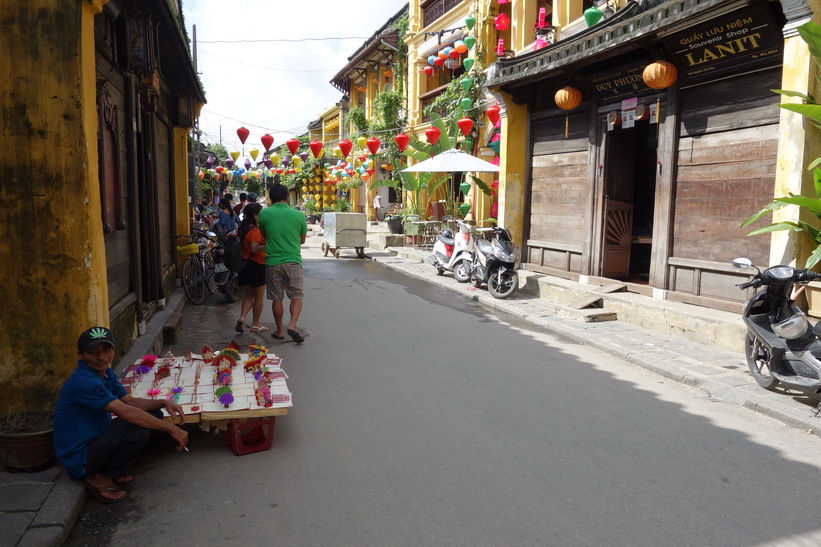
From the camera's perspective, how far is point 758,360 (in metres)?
5.97

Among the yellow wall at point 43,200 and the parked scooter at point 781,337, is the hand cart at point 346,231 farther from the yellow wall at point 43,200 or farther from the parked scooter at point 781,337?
the yellow wall at point 43,200

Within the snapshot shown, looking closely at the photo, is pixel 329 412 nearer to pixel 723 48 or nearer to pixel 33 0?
pixel 33 0

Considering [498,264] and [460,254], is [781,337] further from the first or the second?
[460,254]

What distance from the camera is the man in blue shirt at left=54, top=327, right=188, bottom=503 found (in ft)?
11.3

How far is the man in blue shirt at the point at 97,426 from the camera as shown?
11.3ft

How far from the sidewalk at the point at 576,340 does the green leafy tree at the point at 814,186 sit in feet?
4.79

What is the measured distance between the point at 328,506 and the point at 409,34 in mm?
24226

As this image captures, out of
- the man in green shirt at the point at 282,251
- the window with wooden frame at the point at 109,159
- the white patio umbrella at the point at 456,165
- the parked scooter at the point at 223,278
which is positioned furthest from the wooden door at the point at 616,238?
the window with wooden frame at the point at 109,159

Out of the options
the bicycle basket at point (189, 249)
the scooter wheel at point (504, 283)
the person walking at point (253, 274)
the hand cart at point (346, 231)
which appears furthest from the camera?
the hand cart at point (346, 231)

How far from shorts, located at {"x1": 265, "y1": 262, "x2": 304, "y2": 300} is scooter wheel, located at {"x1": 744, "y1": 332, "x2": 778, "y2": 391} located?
193 inches

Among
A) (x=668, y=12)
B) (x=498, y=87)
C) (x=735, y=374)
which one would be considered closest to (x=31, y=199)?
(x=735, y=374)

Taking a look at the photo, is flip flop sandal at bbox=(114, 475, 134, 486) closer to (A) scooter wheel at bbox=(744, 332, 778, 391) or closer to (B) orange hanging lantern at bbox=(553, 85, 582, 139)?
(A) scooter wheel at bbox=(744, 332, 778, 391)

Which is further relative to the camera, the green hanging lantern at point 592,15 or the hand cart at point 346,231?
the hand cart at point 346,231

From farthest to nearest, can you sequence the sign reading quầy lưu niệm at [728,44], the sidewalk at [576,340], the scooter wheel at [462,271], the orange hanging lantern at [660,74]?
the scooter wheel at [462,271] < the orange hanging lantern at [660,74] < the sign reading quầy lưu niệm at [728,44] < the sidewalk at [576,340]
